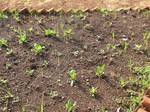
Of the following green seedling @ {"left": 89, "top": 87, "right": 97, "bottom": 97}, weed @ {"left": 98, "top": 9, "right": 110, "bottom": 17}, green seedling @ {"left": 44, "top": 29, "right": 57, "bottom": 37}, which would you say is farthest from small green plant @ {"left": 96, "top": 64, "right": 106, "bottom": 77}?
weed @ {"left": 98, "top": 9, "right": 110, "bottom": 17}

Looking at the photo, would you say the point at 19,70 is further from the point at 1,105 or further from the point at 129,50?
the point at 129,50

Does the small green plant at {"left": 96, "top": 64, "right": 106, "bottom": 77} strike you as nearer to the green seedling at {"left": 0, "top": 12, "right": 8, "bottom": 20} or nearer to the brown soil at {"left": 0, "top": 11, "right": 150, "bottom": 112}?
the brown soil at {"left": 0, "top": 11, "right": 150, "bottom": 112}

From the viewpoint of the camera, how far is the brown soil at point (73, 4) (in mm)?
7727

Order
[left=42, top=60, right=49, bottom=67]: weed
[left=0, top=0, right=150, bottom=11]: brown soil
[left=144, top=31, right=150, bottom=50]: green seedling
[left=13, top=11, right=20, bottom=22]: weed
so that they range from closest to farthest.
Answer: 1. [left=42, top=60, right=49, bottom=67]: weed
2. [left=144, top=31, right=150, bottom=50]: green seedling
3. [left=13, top=11, right=20, bottom=22]: weed
4. [left=0, top=0, right=150, bottom=11]: brown soil

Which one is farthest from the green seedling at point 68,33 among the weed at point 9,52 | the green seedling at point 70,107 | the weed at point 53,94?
the green seedling at point 70,107

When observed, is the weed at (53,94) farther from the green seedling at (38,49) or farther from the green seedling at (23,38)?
the green seedling at (23,38)

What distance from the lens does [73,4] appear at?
791 cm

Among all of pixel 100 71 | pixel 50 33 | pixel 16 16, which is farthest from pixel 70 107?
pixel 16 16

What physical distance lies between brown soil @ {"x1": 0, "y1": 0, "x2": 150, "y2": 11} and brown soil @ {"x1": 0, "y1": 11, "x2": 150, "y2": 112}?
87 centimetres

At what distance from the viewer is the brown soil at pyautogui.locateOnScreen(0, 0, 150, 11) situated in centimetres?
773

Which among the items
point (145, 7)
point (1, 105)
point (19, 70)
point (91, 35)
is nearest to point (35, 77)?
point (19, 70)

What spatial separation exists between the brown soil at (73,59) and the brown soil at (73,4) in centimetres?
87

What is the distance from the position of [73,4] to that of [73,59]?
2665 mm

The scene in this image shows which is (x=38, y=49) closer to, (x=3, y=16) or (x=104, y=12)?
(x=3, y=16)
